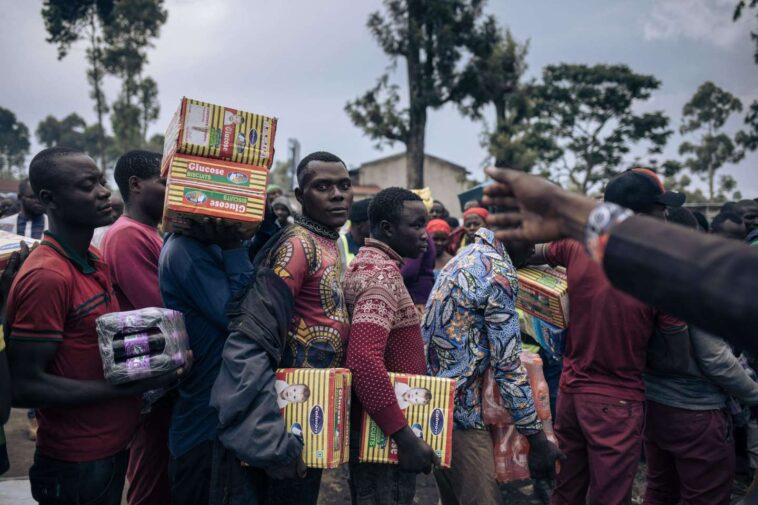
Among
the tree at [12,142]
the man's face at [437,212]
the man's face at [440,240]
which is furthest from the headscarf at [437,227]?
the tree at [12,142]

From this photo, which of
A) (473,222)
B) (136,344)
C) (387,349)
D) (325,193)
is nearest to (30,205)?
(136,344)

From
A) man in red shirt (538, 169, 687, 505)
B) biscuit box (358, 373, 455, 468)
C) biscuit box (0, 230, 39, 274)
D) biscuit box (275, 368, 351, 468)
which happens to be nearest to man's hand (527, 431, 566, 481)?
man in red shirt (538, 169, 687, 505)

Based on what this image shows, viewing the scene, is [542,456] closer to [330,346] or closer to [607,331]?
[607,331]

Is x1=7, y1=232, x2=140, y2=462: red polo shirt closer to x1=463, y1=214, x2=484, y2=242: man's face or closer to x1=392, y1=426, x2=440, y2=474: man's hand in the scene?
x1=392, y1=426, x2=440, y2=474: man's hand

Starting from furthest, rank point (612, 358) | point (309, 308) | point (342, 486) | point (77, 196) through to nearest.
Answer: point (342, 486) < point (612, 358) < point (77, 196) < point (309, 308)

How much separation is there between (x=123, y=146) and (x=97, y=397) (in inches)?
1154

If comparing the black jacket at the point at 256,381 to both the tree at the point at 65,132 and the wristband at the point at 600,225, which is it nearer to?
the wristband at the point at 600,225

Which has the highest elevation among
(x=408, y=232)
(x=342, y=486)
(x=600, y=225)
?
(x=408, y=232)

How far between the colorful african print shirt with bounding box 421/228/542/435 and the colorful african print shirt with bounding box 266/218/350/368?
662mm

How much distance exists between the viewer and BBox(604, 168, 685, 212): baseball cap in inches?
110

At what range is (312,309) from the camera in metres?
2.27

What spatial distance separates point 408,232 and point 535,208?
4.80 ft

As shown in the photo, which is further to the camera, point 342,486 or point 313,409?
point 342,486

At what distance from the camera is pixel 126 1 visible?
24828mm
